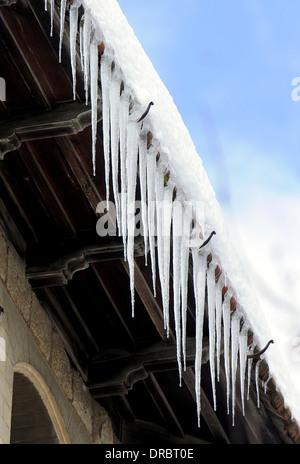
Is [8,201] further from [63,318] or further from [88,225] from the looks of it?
[63,318]

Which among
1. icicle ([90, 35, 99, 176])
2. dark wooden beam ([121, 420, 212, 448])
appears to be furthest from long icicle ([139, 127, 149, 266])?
dark wooden beam ([121, 420, 212, 448])

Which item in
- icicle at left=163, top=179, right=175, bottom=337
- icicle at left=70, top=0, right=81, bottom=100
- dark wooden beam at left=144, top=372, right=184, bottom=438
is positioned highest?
icicle at left=70, top=0, right=81, bottom=100

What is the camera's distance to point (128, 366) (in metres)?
7.23

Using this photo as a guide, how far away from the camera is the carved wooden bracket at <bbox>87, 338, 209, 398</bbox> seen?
720 cm

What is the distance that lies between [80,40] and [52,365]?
8.81 ft

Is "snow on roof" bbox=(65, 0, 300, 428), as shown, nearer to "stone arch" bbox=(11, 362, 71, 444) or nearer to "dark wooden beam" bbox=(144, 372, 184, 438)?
"stone arch" bbox=(11, 362, 71, 444)

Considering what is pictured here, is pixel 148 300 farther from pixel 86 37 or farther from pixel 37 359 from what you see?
pixel 86 37

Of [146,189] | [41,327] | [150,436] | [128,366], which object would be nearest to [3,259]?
[41,327]

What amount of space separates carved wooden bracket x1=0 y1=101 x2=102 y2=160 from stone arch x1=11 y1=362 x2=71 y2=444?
151cm

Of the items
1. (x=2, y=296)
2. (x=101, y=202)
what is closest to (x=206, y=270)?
(x=101, y=202)

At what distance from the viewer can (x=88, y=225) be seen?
21.4 ft

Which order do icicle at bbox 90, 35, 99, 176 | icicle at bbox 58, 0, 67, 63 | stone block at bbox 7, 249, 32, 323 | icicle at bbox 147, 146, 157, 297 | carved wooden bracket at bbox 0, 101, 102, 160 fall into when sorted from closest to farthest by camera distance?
icicle at bbox 58, 0, 67, 63 → icicle at bbox 90, 35, 99, 176 → icicle at bbox 147, 146, 157, 297 → carved wooden bracket at bbox 0, 101, 102, 160 → stone block at bbox 7, 249, 32, 323

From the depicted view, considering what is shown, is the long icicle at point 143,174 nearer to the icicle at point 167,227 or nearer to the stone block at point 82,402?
the icicle at point 167,227

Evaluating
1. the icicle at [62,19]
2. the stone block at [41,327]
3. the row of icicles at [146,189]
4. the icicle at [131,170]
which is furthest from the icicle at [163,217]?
the stone block at [41,327]
